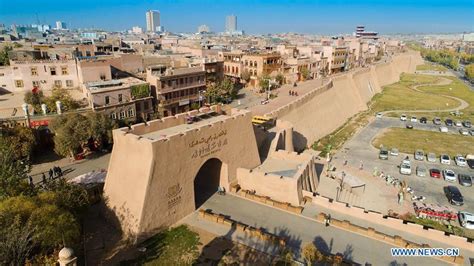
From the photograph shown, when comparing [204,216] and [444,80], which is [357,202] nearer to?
[204,216]

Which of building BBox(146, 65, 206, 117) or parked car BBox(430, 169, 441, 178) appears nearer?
parked car BBox(430, 169, 441, 178)

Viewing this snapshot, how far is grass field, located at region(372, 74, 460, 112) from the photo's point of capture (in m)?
74.4

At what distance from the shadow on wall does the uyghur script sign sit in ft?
71.7

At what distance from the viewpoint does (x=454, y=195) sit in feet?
105

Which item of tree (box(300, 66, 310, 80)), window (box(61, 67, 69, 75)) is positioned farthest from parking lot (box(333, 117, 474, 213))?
window (box(61, 67, 69, 75))

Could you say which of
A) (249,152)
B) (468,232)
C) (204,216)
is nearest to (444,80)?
(468,232)

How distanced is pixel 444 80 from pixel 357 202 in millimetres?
106820

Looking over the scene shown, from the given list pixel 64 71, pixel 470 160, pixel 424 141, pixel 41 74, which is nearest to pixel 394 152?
pixel 470 160

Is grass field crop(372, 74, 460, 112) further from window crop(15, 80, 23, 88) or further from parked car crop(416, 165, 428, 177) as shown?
window crop(15, 80, 23, 88)

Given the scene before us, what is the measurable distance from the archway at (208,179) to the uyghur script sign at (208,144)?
1929 mm

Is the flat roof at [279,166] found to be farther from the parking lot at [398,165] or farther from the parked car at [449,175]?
the parked car at [449,175]

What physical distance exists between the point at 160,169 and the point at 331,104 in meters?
47.2

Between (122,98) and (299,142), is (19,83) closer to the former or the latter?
(122,98)

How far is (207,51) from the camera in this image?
9412cm
